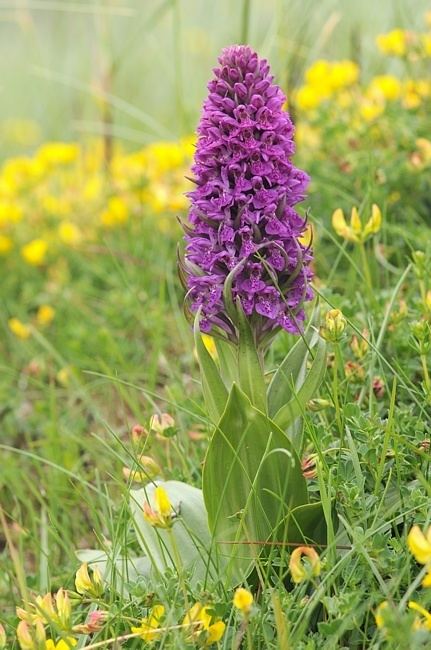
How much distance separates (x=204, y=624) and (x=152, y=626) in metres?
0.11

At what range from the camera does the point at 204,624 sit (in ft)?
4.62

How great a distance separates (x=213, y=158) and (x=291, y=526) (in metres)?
0.69

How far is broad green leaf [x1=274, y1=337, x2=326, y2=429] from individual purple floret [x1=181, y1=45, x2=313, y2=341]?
74mm

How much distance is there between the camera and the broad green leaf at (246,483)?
1.54 meters

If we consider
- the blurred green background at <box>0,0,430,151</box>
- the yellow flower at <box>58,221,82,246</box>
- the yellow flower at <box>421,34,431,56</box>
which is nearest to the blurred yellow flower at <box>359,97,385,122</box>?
the yellow flower at <box>421,34,431,56</box>

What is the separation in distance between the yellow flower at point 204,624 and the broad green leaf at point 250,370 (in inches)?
15.9

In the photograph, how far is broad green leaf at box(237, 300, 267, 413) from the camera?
64.5 inches

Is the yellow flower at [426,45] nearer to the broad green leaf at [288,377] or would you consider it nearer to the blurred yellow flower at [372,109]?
the blurred yellow flower at [372,109]

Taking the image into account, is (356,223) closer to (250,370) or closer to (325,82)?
(250,370)

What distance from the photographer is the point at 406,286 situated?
252 cm

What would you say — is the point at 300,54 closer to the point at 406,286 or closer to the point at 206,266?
the point at 406,286

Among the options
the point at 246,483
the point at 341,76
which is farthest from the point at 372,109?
the point at 246,483

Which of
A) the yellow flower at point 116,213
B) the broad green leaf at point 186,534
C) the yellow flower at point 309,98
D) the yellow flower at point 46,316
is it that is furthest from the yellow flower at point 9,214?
the broad green leaf at point 186,534

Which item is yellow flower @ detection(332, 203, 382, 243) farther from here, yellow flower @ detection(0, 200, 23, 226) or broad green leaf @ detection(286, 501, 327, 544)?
yellow flower @ detection(0, 200, 23, 226)
